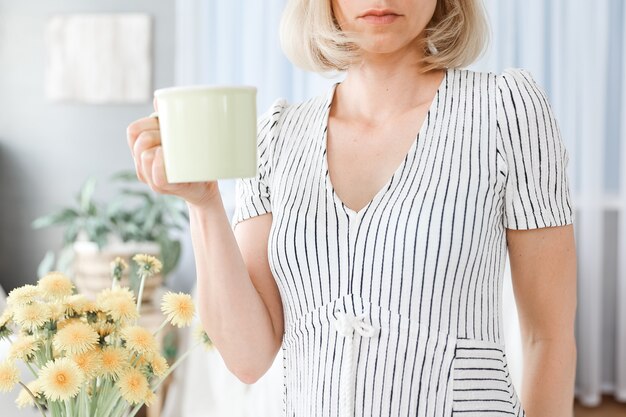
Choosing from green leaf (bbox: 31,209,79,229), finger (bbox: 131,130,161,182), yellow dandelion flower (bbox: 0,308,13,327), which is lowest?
green leaf (bbox: 31,209,79,229)

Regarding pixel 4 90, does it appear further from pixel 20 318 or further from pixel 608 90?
pixel 20 318

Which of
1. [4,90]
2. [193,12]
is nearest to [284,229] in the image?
[193,12]

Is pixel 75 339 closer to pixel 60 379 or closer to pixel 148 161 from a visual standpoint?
pixel 60 379

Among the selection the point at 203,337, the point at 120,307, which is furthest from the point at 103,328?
the point at 203,337

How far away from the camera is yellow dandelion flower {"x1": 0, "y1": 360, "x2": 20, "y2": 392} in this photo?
820mm

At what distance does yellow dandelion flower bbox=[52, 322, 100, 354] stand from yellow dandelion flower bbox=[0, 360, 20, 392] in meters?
0.05

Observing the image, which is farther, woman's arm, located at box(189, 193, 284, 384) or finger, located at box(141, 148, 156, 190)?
woman's arm, located at box(189, 193, 284, 384)

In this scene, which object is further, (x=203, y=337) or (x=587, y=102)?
(x=587, y=102)

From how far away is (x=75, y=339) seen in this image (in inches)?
31.9

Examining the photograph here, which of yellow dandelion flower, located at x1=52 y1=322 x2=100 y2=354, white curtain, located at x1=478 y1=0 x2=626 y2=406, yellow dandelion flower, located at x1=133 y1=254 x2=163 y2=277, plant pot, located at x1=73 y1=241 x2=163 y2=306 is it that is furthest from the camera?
white curtain, located at x1=478 y1=0 x2=626 y2=406

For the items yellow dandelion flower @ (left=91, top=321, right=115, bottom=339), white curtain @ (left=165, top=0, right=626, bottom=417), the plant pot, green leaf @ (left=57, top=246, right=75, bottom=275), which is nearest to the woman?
yellow dandelion flower @ (left=91, top=321, right=115, bottom=339)

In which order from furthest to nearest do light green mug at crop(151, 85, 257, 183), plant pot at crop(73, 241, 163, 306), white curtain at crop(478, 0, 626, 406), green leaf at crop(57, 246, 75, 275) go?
white curtain at crop(478, 0, 626, 406) → green leaf at crop(57, 246, 75, 275) → plant pot at crop(73, 241, 163, 306) → light green mug at crop(151, 85, 257, 183)

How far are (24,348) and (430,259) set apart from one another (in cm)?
42

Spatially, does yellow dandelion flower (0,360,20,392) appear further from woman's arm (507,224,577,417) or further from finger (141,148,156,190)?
woman's arm (507,224,577,417)
